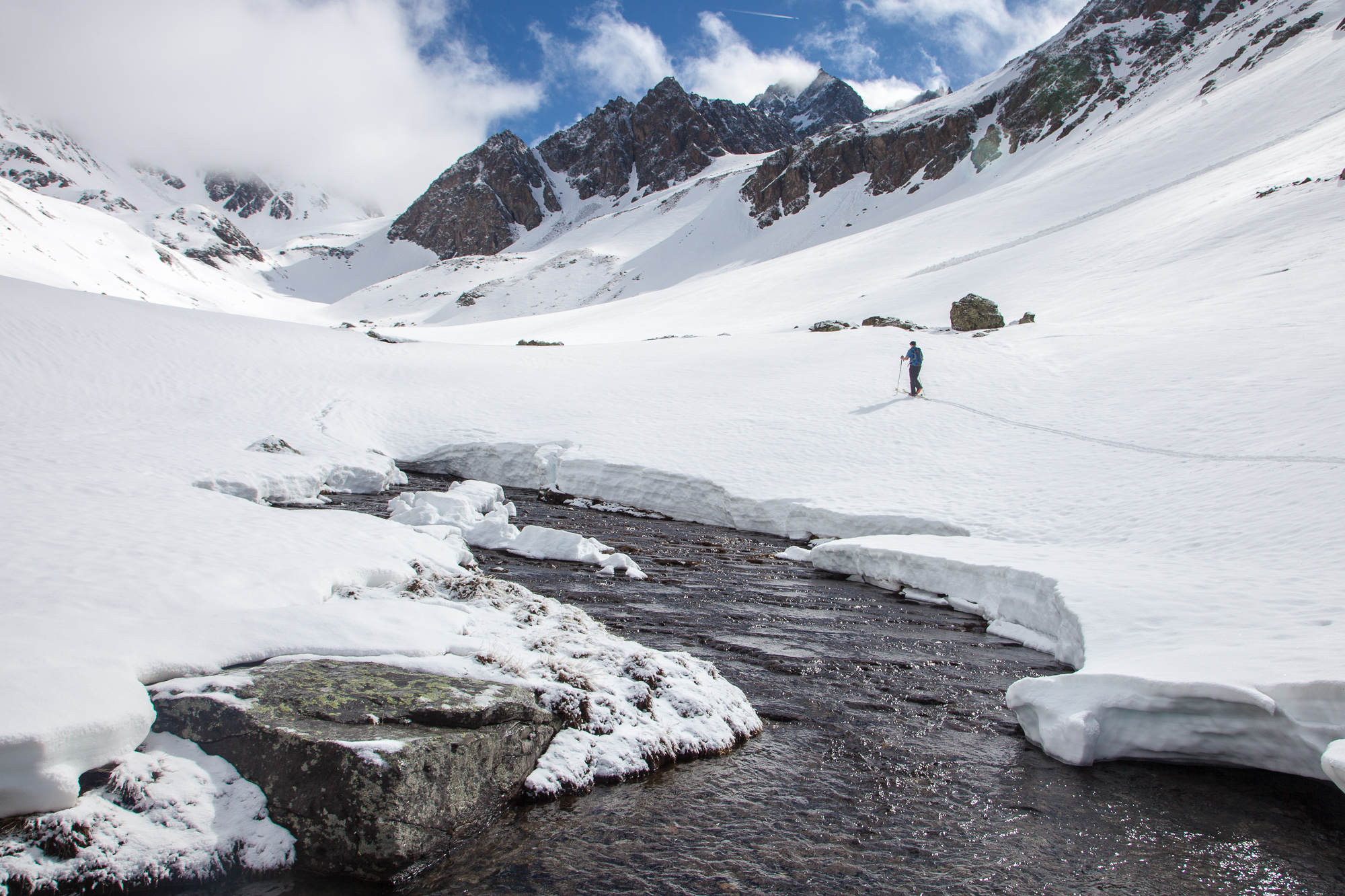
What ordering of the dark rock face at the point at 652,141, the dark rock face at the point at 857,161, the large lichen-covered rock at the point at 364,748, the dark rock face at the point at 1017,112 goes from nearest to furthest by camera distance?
the large lichen-covered rock at the point at 364,748, the dark rock face at the point at 1017,112, the dark rock face at the point at 857,161, the dark rock face at the point at 652,141

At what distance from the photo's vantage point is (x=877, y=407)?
808 inches

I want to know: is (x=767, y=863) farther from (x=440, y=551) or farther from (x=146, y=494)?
(x=146, y=494)

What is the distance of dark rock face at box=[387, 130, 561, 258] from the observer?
156 meters

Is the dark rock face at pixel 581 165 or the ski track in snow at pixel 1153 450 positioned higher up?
the dark rock face at pixel 581 165

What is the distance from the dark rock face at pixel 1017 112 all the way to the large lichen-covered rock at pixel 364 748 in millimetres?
96653

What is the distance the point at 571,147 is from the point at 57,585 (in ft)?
613

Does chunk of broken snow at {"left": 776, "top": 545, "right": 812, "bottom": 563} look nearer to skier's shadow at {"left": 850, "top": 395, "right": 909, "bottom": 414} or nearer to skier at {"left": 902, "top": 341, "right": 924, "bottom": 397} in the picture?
Result: skier's shadow at {"left": 850, "top": 395, "right": 909, "bottom": 414}

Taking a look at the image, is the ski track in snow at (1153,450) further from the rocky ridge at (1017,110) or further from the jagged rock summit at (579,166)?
the jagged rock summit at (579,166)

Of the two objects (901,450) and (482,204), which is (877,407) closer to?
(901,450)

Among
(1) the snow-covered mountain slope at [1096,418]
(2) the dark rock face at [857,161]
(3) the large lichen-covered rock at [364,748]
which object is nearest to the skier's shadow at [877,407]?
(1) the snow-covered mountain slope at [1096,418]

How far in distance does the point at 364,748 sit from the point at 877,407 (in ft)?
59.6

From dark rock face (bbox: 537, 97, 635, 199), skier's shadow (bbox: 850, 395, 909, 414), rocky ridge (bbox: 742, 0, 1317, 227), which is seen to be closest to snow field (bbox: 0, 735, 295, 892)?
skier's shadow (bbox: 850, 395, 909, 414)

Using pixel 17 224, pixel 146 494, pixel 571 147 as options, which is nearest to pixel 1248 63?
pixel 146 494

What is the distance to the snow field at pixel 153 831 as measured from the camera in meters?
3.74
